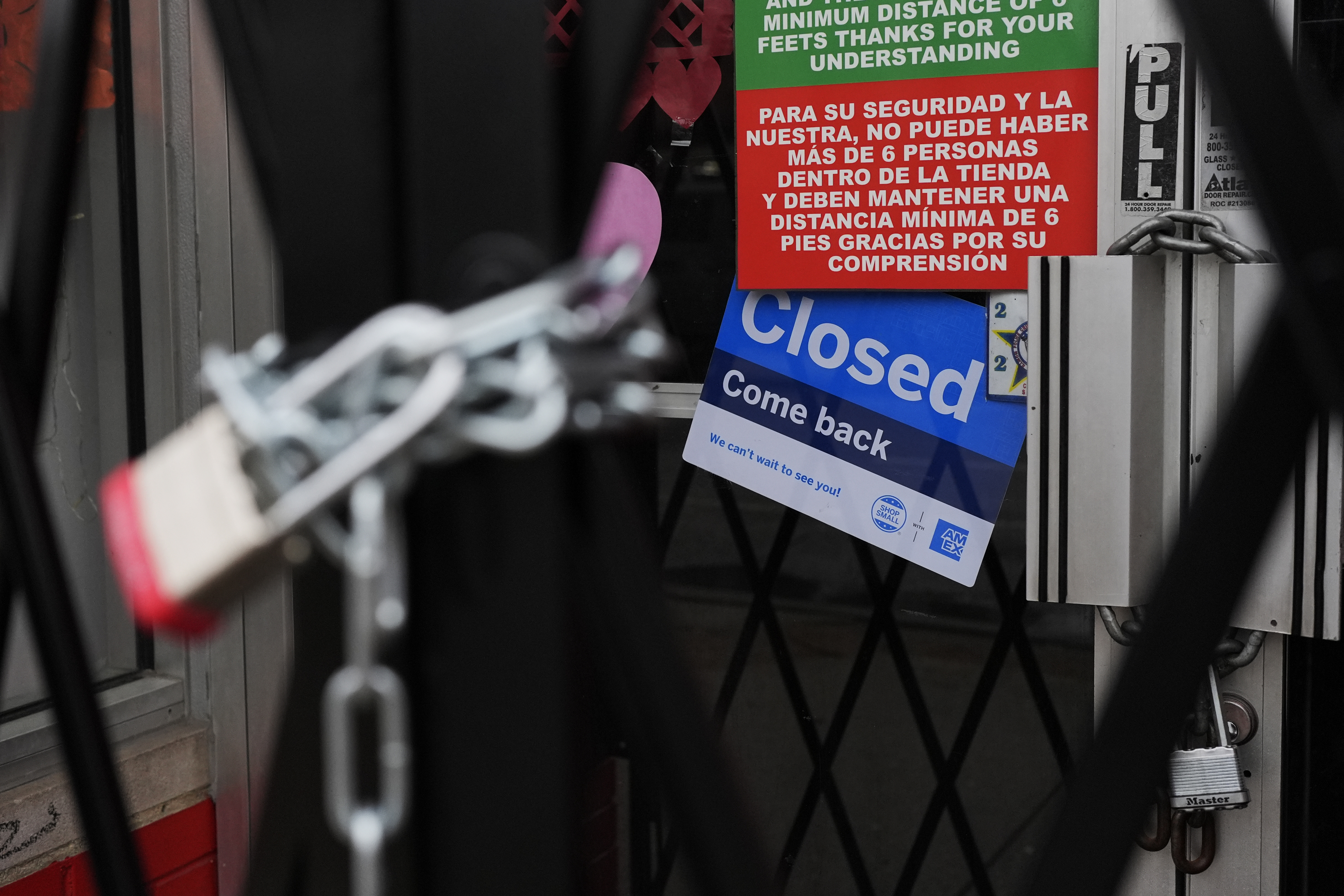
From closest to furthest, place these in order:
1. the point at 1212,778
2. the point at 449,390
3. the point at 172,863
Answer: the point at 449,390 → the point at 1212,778 → the point at 172,863

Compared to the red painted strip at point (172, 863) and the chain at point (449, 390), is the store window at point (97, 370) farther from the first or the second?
the chain at point (449, 390)

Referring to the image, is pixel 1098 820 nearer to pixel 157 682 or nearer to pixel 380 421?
pixel 380 421

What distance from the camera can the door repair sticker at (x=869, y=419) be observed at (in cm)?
162

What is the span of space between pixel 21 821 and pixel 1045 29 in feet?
5.37

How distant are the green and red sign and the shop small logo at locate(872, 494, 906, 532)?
0.27m

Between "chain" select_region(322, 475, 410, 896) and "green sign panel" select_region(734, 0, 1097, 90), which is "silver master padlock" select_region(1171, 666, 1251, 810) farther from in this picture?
"chain" select_region(322, 475, 410, 896)

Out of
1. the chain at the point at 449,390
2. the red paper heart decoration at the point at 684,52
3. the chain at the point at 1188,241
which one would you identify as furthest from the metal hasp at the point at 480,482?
the red paper heart decoration at the point at 684,52

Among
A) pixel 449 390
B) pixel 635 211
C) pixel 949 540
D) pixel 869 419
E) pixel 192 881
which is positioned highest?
pixel 635 211

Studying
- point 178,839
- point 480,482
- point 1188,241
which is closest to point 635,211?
point 1188,241

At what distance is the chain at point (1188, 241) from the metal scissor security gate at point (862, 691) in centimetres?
42

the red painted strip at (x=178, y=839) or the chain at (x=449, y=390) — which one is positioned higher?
the chain at (x=449, y=390)

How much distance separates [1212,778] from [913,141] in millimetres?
803

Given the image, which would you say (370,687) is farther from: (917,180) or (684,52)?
(684,52)

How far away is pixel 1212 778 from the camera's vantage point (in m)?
1.49
